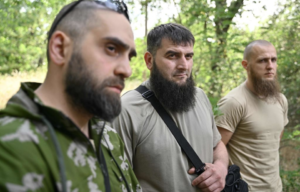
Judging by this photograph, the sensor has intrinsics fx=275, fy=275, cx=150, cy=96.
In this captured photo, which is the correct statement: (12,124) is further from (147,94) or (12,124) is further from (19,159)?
(147,94)

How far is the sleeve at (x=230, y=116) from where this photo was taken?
316 cm

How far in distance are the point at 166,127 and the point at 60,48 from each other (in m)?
1.23

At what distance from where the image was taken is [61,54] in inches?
51.1

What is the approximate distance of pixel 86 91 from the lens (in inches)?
50.8

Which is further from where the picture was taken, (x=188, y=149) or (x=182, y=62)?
(x=182, y=62)

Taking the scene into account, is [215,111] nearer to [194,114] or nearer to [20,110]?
[194,114]

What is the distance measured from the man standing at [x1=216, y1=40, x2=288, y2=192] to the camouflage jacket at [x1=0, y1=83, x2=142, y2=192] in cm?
216

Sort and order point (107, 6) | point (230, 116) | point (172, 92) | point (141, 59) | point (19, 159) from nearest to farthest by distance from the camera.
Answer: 1. point (19, 159)
2. point (107, 6)
3. point (172, 92)
4. point (230, 116)
5. point (141, 59)

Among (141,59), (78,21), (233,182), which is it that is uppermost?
(141,59)

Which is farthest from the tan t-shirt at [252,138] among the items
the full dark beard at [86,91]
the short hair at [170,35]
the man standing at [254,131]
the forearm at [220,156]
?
the full dark beard at [86,91]

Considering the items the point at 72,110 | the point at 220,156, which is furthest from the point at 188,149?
the point at 72,110

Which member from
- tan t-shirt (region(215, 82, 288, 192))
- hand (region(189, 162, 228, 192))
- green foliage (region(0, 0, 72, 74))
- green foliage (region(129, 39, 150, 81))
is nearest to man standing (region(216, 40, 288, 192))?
tan t-shirt (region(215, 82, 288, 192))

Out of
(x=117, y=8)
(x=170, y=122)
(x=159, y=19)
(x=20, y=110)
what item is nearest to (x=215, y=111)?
(x=170, y=122)

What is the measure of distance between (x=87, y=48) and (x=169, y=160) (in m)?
1.26
